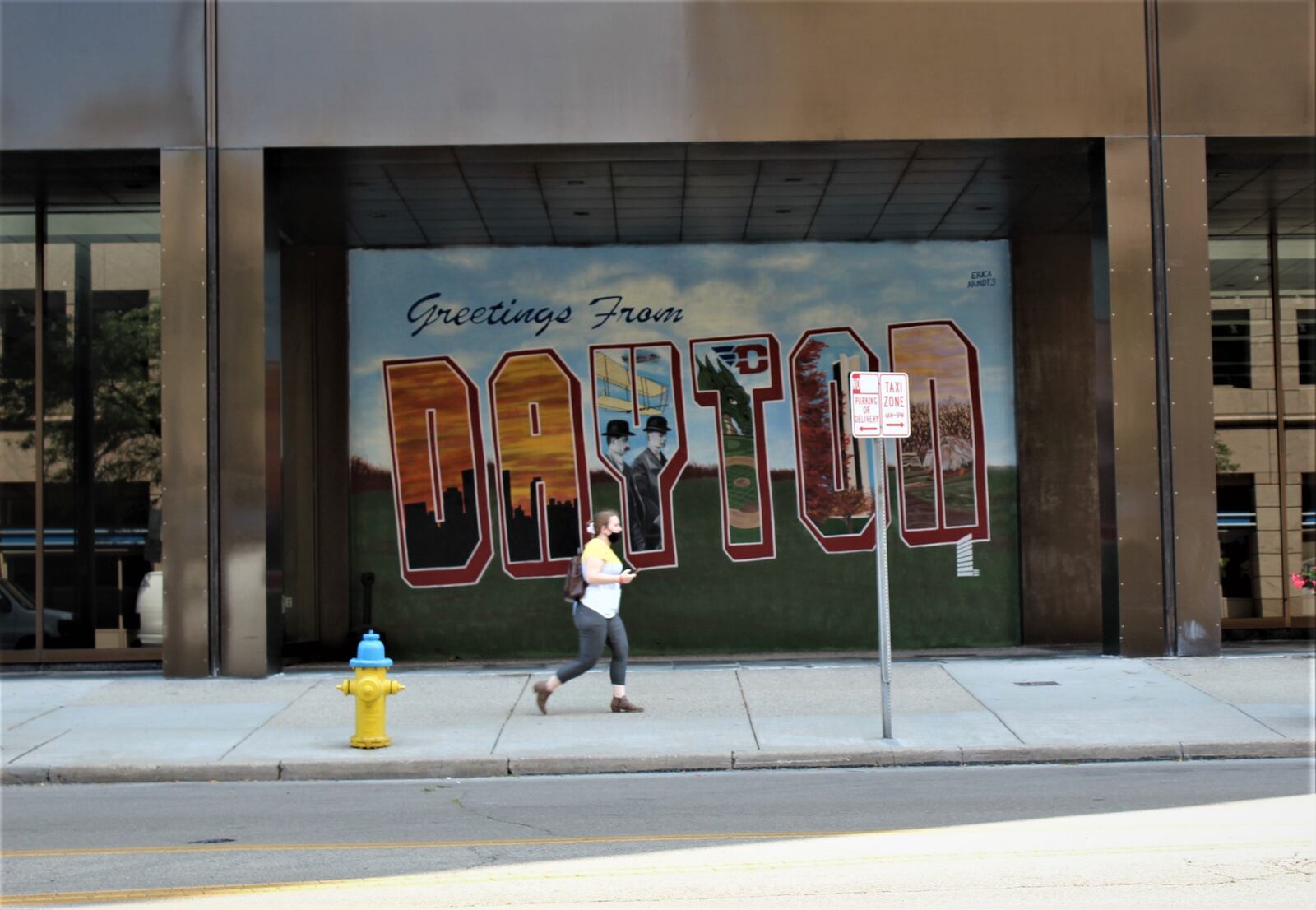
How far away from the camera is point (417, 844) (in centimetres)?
731

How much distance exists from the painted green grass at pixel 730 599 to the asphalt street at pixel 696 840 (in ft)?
24.1

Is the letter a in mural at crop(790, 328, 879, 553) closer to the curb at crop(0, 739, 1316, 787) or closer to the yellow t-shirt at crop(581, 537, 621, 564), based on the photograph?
the yellow t-shirt at crop(581, 537, 621, 564)

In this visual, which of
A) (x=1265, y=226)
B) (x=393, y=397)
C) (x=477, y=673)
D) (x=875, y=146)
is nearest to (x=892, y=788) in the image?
(x=477, y=673)

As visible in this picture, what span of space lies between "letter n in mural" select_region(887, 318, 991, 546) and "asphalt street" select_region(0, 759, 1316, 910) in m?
7.63

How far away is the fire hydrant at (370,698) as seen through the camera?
10.0m

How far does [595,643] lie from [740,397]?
21.1 ft

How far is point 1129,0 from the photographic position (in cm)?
1355

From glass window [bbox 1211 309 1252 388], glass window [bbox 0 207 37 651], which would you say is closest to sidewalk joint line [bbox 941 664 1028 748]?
glass window [bbox 1211 309 1252 388]

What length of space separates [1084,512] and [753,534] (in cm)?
418

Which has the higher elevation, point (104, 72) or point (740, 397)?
point (104, 72)

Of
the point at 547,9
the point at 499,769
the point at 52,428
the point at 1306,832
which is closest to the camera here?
the point at 1306,832

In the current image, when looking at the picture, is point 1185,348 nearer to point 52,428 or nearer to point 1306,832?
point 1306,832

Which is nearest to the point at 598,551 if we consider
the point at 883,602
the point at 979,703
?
the point at 883,602

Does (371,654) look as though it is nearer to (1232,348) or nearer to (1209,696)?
(1209,696)
